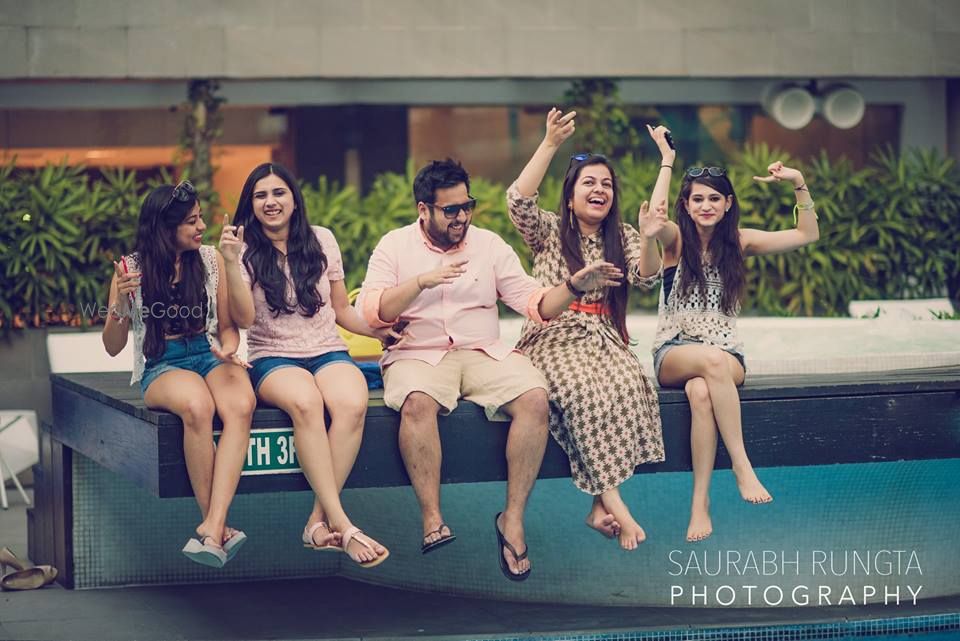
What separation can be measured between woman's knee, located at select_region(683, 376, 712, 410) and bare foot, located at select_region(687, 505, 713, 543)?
0.42m

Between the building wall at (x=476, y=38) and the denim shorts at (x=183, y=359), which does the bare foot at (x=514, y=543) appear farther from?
the building wall at (x=476, y=38)

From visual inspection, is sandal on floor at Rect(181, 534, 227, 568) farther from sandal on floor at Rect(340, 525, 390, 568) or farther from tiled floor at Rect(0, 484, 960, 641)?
tiled floor at Rect(0, 484, 960, 641)

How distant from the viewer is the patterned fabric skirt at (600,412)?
632cm

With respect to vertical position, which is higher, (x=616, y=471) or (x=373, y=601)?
(x=616, y=471)

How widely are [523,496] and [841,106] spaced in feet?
26.9

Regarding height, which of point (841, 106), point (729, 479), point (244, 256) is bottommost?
point (729, 479)

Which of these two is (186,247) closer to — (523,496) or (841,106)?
(523,496)

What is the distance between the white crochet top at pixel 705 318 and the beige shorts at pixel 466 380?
764 millimetres

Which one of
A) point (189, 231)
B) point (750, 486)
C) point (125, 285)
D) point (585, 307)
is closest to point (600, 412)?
point (585, 307)

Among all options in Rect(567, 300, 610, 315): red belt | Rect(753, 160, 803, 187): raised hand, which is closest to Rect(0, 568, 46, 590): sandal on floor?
Rect(567, 300, 610, 315): red belt

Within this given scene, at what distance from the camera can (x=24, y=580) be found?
723 cm

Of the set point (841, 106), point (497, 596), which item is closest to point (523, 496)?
point (497, 596)

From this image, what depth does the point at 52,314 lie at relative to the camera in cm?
1162

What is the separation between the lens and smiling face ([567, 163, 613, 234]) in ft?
21.6
